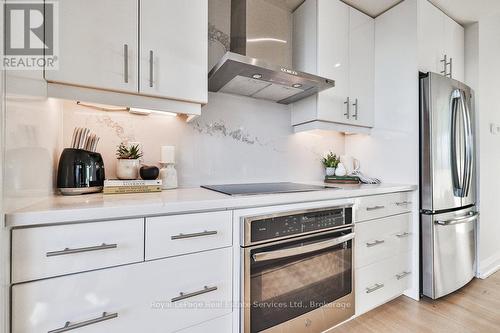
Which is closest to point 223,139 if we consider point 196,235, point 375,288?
point 196,235

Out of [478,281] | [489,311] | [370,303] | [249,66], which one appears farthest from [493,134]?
[249,66]

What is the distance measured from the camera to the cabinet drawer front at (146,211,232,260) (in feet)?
2.97

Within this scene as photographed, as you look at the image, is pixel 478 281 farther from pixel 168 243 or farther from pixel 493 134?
pixel 168 243

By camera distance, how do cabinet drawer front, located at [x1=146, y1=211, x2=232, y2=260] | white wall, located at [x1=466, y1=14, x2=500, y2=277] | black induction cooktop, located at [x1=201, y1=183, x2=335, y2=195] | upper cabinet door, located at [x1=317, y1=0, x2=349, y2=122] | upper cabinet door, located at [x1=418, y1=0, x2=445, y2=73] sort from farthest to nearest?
1. white wall, located at [x1=466, y1=14, x2=500, y2=277]
2. upper cabinet door, located at [x1=418, y1=0, x2=445, y2=73]
3. upper cabinet door, located at [x1=317, y1=0, x2=349, y2=122]
4. black induction cooktop, located at [x1=201, y1=183, x2=335, y2=195]
5. cabinet drawer front, located at [x1=146, y1=211, x2=232, y2=260]

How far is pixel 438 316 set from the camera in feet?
5.42

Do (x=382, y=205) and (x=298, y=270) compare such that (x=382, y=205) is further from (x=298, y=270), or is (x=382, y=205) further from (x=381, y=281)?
(x=298, y=270)

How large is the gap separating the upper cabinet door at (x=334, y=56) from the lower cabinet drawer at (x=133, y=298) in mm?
1370

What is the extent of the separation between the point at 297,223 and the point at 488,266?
2558mm

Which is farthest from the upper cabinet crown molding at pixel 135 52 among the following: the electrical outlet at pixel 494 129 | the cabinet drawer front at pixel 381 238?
the electrical outlet at pixel 494 129

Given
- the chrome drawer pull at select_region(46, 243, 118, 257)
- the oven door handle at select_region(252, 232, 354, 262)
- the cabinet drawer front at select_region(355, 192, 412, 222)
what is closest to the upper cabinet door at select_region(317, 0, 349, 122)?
the cabinet drawer front at select_region(355, 192, 412, 222)

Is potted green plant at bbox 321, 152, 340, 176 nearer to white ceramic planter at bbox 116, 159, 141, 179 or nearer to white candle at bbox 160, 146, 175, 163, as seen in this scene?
white candle at bbox 160, 146, 175, 163

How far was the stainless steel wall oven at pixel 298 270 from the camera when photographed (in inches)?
44.2

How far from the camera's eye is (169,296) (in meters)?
0.94

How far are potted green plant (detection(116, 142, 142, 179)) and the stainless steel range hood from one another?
66 cm
